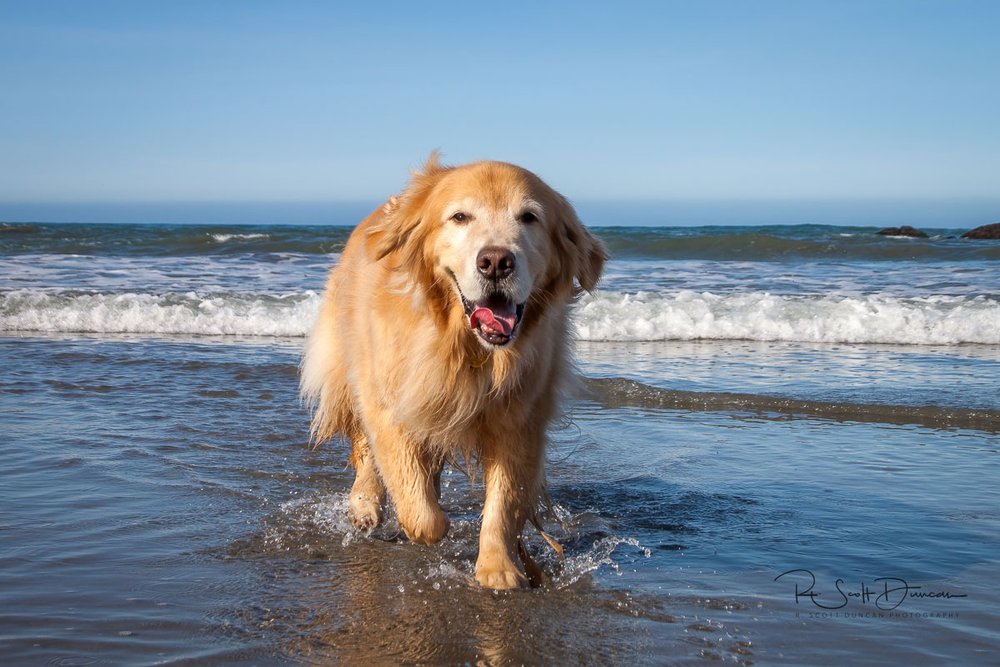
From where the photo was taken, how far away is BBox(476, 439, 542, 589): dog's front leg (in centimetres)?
392

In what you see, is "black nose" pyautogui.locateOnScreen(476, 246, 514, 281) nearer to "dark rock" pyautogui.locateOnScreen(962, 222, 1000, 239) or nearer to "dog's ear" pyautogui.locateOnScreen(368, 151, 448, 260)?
"dog's ear" pyautogui.locateOnScreen(368, 151, 448, 260)

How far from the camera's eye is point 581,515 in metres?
5.04

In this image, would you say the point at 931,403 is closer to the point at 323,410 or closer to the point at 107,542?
the point at 323,410

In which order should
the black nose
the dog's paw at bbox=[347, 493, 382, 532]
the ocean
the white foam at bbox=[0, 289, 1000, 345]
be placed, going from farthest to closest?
the white foam at bbox=[0, 289, 1000, 345] < the dog's paw at bbox=[347, 493, 382, 532] < the black nose < the ocean

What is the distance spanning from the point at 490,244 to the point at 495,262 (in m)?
0.08

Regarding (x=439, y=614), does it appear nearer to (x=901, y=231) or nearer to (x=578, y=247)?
(x=578, y=247)

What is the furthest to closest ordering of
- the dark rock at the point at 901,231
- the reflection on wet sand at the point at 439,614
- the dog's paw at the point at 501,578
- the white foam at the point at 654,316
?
the dark rock at the point at 901,231
the white foam at the point at 654,316
the dog's paw at the point at 501,578
the reflection on wet sand at the point at 439,614

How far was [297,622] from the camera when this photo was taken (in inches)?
135

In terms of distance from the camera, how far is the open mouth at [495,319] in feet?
11.7

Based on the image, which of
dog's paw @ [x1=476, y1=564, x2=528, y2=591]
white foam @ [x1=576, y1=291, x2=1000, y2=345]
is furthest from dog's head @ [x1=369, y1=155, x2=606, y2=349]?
white foam @ [x1=576, y1=291, x2=1000, y2=345]

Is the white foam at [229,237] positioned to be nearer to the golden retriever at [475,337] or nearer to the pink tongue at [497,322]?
the golden retriever at [475,337]

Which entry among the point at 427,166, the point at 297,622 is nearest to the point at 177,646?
the point at 297,622

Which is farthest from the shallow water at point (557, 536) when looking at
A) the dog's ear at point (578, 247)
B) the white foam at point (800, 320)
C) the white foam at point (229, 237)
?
the white foam at point (229, 237)

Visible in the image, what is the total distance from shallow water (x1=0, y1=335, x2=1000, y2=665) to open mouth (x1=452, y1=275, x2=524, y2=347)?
39.1 inches
